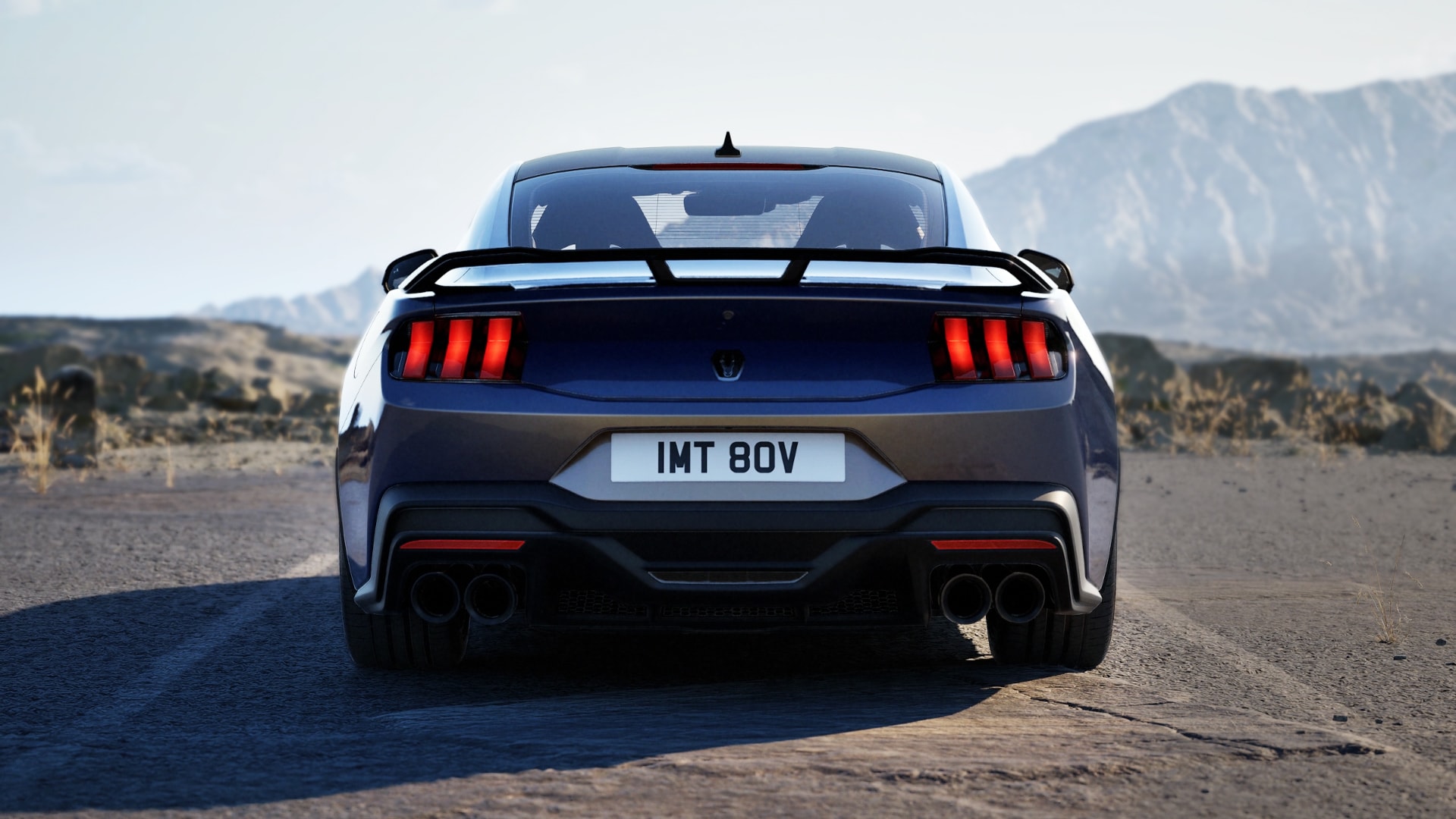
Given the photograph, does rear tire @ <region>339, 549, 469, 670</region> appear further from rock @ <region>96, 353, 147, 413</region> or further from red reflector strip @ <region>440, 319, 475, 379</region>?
rock @ <region>96, 353, 147, 413</region>

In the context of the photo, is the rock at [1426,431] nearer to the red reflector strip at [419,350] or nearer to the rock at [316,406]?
the rock at [316,406]

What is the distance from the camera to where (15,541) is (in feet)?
26.4

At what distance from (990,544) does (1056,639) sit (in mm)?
777

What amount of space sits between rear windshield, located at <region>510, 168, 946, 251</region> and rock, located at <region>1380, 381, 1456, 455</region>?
13.2m

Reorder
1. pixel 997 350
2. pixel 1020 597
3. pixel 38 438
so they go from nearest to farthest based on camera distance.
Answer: pixel 997 350 < pixel 1020 597 < pixel 38 438

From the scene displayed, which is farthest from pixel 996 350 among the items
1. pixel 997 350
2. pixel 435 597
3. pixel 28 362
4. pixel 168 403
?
pixel 28 362

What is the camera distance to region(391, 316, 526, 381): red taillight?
3865 mm

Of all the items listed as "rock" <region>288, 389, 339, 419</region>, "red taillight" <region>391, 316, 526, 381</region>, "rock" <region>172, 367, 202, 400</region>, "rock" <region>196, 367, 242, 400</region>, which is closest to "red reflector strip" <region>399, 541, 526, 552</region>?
"red taillight" <region>391, 316, 526, 381</region>

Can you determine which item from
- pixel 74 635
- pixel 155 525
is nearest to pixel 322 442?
pixel 155 525

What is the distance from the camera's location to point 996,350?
3.89 meters

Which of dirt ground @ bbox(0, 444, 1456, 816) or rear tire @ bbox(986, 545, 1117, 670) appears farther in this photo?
rear tire @ bbox(986, 545, 1117, 670)

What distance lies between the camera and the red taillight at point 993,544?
3801mm

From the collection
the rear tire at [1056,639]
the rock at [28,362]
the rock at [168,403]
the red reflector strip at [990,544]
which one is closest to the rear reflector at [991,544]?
the red reflector strip at [990,544]

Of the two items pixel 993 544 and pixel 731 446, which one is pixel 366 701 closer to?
pixel 731 446
